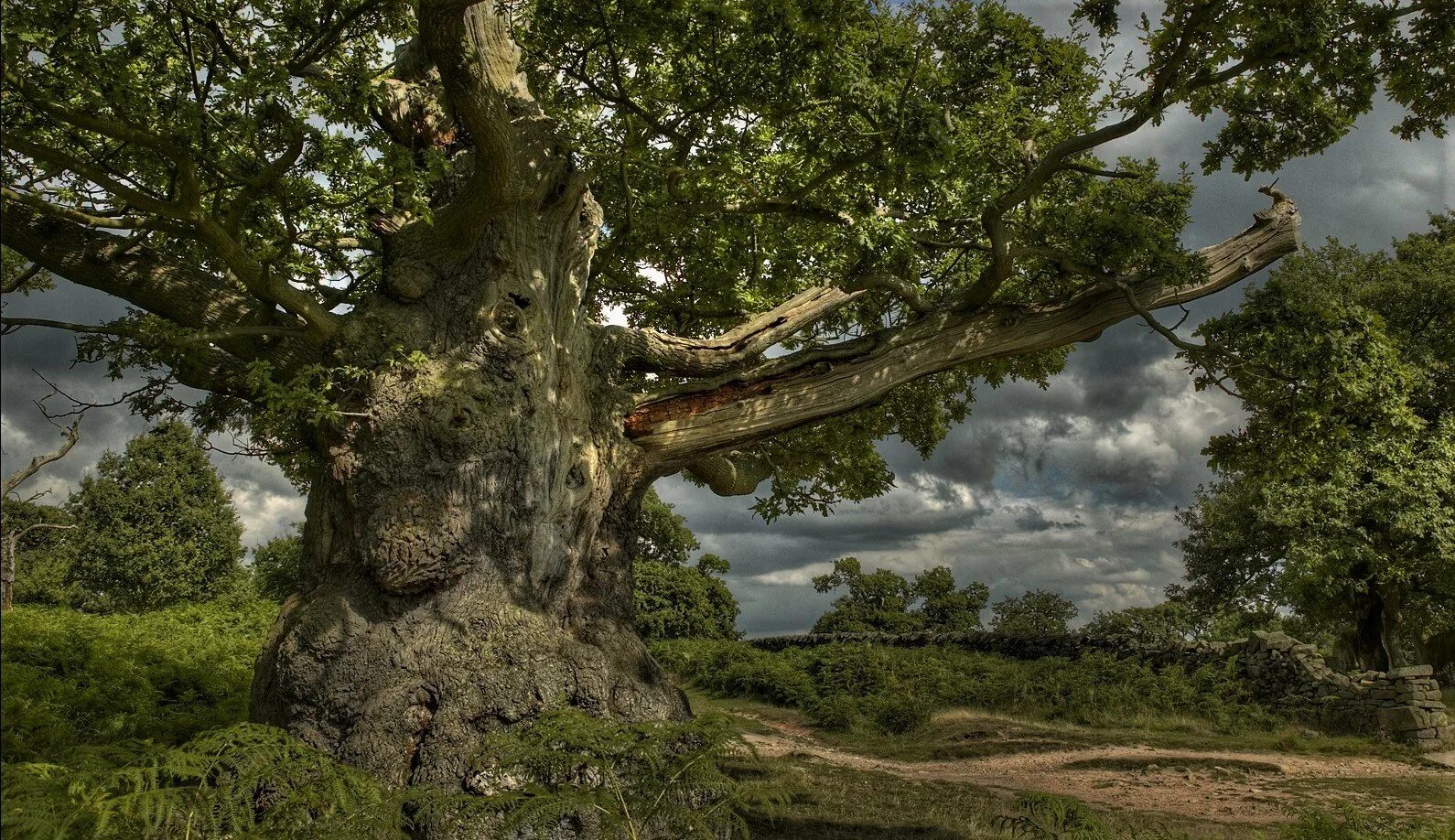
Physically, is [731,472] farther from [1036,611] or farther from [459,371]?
[1036,611]

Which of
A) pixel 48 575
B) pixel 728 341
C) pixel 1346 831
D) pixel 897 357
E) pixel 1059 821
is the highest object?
pixel 728 341

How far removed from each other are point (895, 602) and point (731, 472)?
717 inches

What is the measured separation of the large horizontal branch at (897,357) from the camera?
9883 millimetres

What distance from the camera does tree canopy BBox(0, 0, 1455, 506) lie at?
7531 millimetres

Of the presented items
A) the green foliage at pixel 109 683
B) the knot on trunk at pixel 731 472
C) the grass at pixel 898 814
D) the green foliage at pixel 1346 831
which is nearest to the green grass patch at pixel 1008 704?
the grass at pixel 898 814

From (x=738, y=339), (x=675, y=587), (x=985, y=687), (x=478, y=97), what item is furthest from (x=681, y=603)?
(x=478, y=97)

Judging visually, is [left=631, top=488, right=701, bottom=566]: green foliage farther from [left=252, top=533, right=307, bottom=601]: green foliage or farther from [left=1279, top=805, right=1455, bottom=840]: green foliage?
[left=1279, top=805, right=1455, bottom=840]: green foliage

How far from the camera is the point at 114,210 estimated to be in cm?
908

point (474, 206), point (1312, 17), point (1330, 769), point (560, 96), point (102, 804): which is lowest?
point (1330, 769)

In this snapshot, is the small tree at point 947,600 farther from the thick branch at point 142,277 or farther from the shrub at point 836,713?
the thick branch at point 142,277

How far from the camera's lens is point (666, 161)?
10.2 metres

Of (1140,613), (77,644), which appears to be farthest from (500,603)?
(1140,613)

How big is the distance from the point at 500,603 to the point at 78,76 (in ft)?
16.4

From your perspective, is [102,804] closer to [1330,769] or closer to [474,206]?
[474,206]
